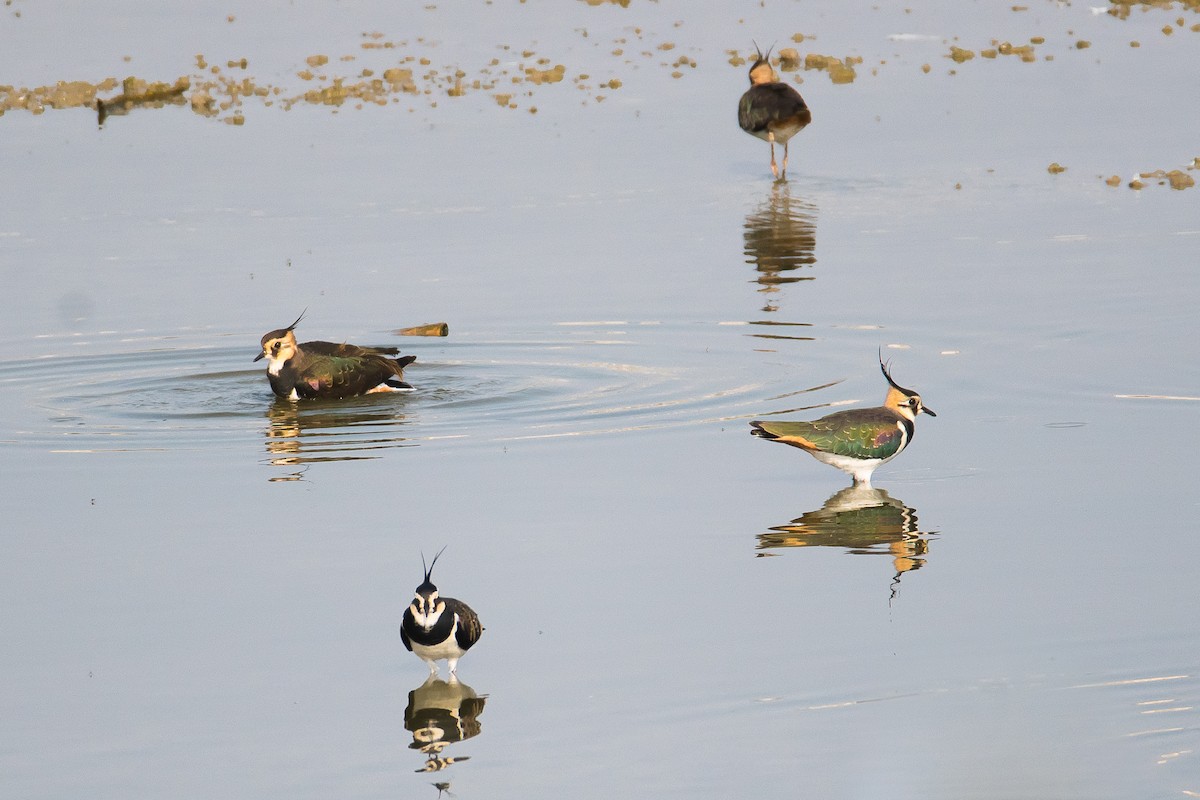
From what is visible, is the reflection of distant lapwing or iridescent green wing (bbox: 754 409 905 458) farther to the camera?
iridescent green wing (bbox: 754 409 905 458)

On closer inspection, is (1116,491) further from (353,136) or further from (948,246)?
(353,136)

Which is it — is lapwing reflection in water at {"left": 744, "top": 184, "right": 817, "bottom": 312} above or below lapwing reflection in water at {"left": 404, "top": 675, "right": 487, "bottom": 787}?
above

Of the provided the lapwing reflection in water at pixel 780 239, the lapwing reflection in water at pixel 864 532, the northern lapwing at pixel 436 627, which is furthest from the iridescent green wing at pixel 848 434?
the lapwing reflection in water at pixel 780 239

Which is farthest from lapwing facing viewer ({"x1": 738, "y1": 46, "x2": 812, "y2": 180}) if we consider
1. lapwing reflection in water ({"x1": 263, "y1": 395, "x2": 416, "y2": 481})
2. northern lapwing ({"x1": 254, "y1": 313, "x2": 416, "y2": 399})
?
lapwing reflection in water ({"x1": 263, "y1": 395, "x2": 416, "y2": 481})

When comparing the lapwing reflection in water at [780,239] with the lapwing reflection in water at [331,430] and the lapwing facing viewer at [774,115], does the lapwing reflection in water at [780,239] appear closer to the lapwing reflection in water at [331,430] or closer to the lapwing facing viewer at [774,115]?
the lapwing facing viewer at [774,115]

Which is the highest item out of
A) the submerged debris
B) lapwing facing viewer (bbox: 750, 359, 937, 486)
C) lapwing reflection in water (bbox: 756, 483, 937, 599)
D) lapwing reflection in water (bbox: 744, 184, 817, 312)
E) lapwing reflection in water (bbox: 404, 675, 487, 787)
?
the submerged debris

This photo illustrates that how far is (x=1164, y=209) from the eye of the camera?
22.8 metres

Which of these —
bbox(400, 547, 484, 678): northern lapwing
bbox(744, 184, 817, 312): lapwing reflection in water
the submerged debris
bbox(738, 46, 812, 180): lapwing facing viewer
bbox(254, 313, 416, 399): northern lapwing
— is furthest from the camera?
the submerged debris

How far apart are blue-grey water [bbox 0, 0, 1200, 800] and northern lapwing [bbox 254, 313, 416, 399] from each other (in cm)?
23

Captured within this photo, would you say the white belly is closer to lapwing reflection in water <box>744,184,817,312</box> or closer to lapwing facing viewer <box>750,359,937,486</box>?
lapwing facing viewer <box>750,359,937,486</box>

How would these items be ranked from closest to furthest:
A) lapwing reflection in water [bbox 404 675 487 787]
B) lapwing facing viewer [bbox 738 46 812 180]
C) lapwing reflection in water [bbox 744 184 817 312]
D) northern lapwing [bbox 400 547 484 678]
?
lapwing reflection in water [bbox 404 675 487 787]
northern lapwing [bbox 400 547 484 678]
lapwing reflection in water [bbox 744 184 817 312]
lapwing facing viewer [bbox 738 46 812 180]

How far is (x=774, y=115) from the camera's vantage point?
26719 millimetres

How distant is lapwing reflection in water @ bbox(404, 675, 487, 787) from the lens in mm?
8594

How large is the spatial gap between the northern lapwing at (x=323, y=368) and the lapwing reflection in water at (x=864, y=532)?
5028 mm
